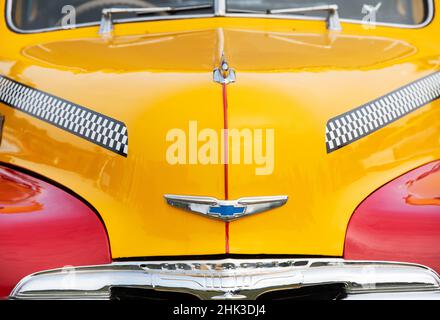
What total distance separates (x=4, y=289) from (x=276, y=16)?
172cm

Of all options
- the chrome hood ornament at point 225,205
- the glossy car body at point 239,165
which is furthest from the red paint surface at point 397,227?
the chrome hood ornament at point 225,205

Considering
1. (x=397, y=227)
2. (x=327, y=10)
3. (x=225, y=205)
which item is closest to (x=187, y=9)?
(x=327, y=10)

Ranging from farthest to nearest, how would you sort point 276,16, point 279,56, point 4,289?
point 276,16
point 279,56
point 4,289

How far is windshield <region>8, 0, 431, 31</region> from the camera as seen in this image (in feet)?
14.5

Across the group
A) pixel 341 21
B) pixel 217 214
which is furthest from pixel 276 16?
pixel 217 214

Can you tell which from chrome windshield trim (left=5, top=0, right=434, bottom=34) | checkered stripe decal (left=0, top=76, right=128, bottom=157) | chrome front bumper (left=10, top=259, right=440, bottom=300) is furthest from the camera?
chrome windshield trim (left=5, top=0, right=434, bottom=34)

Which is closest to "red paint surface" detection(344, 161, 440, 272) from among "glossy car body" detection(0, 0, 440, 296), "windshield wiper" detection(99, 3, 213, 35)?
"glossy car body" detection(0, 0, 440, 296)

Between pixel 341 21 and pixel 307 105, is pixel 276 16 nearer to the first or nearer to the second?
pixel 341 21

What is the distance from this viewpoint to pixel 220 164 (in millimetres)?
3291

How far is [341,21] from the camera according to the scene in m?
4.42

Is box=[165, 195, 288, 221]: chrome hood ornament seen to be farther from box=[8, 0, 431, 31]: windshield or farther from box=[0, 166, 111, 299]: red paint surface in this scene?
box=[8, 0, 431, 31]: windshield

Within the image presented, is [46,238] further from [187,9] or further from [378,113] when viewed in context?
[187,9]

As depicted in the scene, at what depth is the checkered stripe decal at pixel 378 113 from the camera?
3410mm

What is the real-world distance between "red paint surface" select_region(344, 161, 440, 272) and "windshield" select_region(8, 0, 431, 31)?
124 cm
